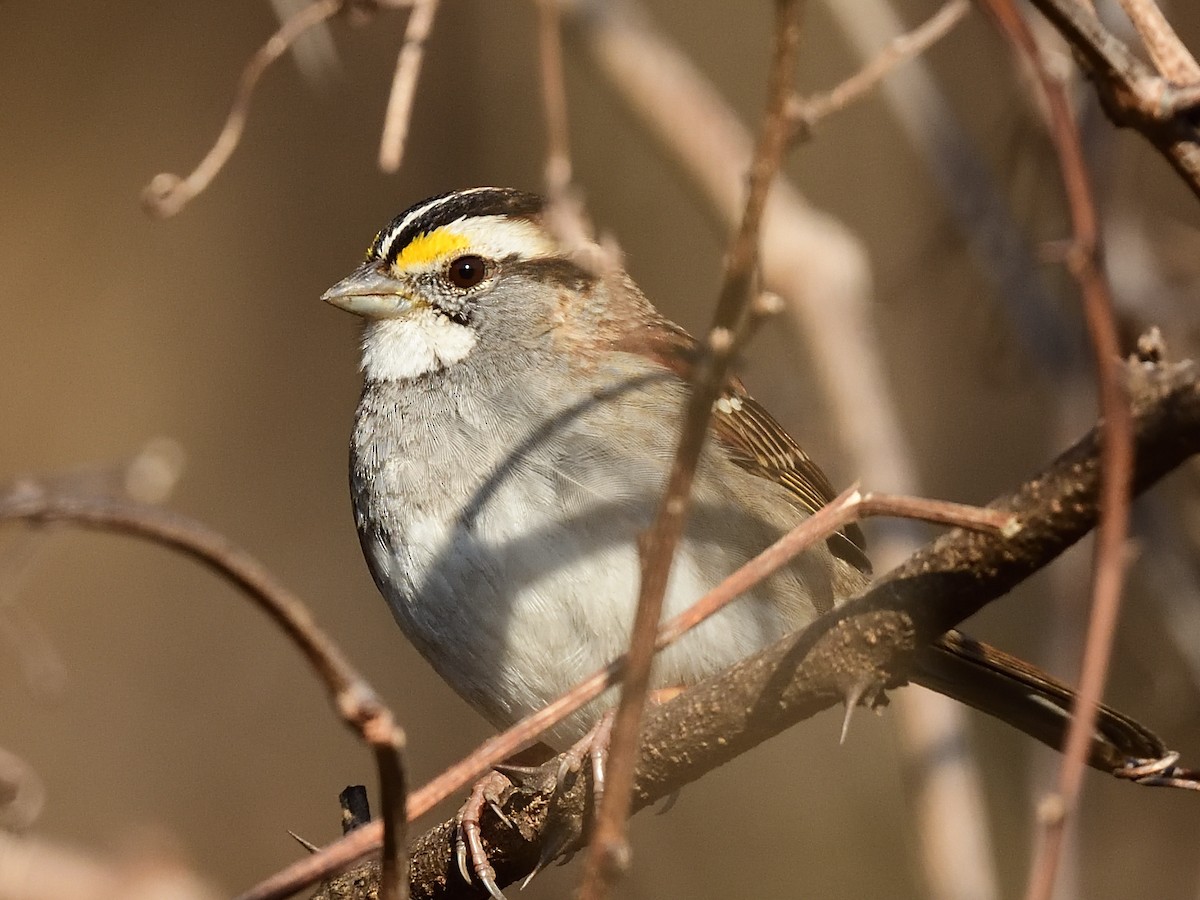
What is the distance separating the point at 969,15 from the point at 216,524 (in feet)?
10.8

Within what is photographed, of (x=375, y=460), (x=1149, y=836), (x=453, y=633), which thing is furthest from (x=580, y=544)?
(x=1149, y=836)

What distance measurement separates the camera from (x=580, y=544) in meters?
2.99

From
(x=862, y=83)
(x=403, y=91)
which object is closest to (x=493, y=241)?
(x=403, y=91)

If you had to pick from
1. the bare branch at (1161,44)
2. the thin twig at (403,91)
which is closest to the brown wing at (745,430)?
the thin twig at (403,91)

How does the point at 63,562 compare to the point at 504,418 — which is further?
the point at 63,562

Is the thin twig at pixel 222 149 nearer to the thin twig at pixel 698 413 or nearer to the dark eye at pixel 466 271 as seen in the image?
the dark eye at pixel 466 271

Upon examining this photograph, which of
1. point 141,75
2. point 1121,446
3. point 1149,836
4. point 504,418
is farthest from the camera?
point 141,75

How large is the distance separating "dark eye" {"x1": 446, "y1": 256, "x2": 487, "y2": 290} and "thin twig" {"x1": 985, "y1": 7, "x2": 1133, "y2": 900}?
2.14 metres

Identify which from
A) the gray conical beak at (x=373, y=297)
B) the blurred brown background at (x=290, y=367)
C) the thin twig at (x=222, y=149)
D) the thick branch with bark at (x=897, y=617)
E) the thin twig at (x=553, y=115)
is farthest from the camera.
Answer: the blurred brown background at (x=290, y=367)

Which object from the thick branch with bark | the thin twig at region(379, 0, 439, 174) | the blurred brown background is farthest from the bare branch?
the blurred brown background

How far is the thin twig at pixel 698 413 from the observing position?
1.30 m

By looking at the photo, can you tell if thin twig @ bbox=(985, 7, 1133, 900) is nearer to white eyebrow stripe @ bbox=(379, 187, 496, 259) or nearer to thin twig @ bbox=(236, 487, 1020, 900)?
thin twig @ bbox=(236, 487, 1020, 900)

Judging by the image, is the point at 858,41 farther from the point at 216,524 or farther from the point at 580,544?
the point at 216,524

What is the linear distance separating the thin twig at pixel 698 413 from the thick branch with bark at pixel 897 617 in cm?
41
